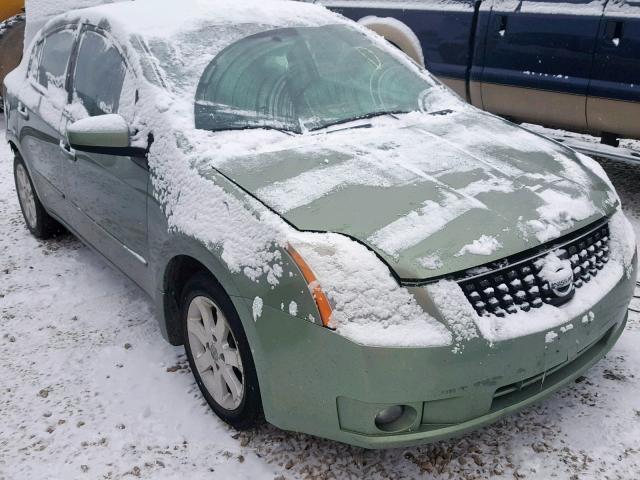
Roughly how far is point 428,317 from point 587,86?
11.3ft

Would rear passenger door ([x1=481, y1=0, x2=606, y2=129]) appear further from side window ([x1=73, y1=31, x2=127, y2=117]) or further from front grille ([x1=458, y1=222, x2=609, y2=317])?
side window ([x1=73, y1=31, x2=127, y2=117])

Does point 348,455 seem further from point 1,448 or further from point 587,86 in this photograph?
point 587,86

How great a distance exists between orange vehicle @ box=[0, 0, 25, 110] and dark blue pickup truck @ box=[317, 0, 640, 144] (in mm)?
4456

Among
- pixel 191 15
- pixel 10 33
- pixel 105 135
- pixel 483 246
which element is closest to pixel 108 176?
pixel 105 135

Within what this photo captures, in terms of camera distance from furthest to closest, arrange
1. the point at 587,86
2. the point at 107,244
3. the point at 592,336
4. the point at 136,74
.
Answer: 1. the point at 587,86
2. the point at 107,244
3. the point at 136,74
4. the point at 592,336

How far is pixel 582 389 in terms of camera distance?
2699 mm

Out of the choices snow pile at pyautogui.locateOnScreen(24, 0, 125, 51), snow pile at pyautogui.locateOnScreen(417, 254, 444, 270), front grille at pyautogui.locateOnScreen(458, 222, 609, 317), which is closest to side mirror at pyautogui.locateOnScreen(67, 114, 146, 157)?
snow pile at pyautogui.locateOnScreen(417, 254, 444, 270)

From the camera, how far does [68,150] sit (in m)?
3.35

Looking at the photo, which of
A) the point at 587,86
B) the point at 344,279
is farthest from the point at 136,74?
the point at 587,86

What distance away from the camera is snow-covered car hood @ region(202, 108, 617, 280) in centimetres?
203

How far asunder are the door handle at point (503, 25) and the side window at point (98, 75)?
3170 millimetres

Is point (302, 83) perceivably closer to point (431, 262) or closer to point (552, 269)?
point (431, 262)

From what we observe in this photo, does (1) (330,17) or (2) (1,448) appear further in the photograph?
(1) (330,17)

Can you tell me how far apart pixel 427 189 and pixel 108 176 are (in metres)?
1.55
